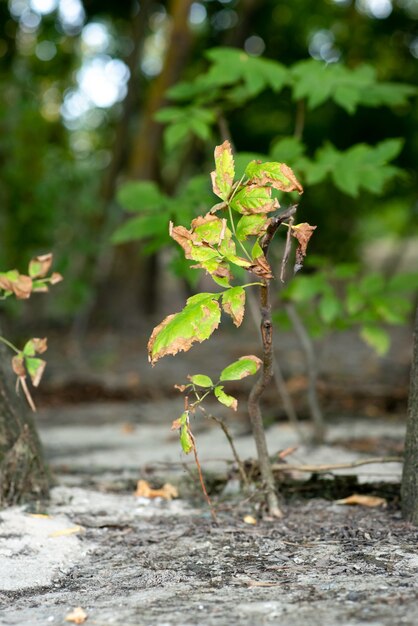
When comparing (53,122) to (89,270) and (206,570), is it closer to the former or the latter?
(89,270)

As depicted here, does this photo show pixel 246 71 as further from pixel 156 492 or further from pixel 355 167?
pixel 156 492

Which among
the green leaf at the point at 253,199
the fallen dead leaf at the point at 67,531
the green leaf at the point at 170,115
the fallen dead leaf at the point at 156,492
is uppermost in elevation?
the green leaf at the point at 170,115

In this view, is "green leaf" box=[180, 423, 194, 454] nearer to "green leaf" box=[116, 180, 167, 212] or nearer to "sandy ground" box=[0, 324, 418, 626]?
"sandy ground" box=[0, 324, 418, 626]

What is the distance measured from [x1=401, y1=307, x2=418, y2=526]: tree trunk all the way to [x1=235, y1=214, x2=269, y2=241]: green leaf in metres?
0.83

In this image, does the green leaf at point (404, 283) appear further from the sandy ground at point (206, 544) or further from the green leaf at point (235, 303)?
the green leaf at point (235, 303)

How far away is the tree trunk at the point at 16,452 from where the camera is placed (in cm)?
336

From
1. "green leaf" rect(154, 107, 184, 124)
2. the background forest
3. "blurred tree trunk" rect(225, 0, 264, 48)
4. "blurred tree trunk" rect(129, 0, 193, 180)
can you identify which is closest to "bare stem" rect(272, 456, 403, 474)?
"green leaf" rect(154, 107, 184, 124)

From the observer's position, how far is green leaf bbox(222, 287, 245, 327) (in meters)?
2.47

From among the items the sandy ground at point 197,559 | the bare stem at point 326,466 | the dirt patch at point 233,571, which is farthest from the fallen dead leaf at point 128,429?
the bare stem at point 326,466

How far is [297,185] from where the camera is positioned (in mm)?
2473

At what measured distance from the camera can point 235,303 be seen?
2.49 meters

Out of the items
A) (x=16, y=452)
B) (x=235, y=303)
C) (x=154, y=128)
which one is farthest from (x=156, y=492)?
(x=154, y=128)

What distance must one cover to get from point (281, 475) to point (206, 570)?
960 millimetres

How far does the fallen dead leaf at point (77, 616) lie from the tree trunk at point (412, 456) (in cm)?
129
